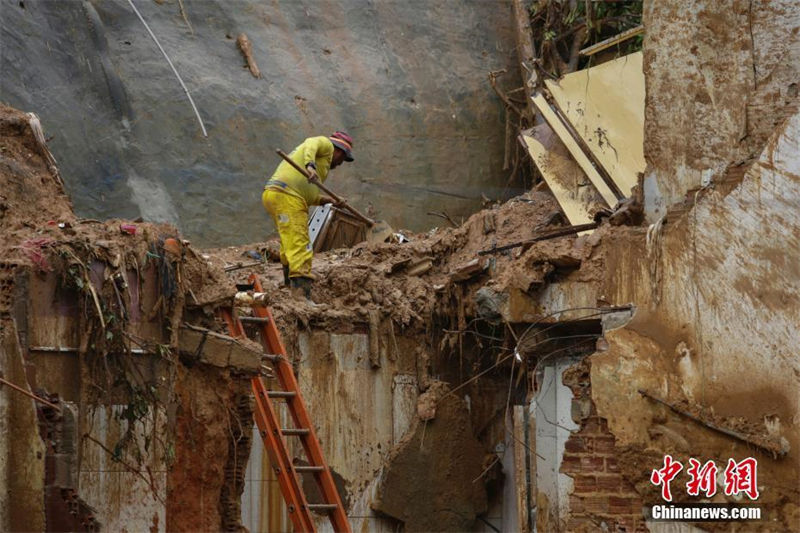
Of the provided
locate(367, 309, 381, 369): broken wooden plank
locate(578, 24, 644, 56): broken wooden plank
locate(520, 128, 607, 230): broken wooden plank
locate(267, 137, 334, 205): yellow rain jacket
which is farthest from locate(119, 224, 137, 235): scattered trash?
locate(578, 24, 644, 56): broken wooden plank

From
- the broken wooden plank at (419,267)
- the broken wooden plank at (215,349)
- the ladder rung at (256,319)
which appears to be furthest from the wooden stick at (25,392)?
the broken wooden plank at (419,267)

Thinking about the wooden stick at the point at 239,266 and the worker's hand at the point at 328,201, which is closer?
the worker's hand at the point at 328,201

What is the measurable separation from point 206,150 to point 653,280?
22.9ft

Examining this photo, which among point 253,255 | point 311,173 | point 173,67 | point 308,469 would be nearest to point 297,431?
point 308,469

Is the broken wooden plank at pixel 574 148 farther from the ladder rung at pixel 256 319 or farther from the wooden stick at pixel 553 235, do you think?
the ladder rung at pixel 256 319

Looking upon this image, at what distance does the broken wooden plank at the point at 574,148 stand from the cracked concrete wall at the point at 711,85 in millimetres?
2533

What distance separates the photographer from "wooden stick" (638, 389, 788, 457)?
9055 mm

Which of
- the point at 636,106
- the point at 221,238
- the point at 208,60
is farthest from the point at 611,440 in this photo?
the point at 208,60

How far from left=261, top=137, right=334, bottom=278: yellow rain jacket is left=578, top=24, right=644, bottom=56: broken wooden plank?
4.00 meters

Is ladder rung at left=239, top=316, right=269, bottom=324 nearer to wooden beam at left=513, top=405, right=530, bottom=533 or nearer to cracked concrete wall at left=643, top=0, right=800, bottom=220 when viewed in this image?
wooden beam at left=513, top=405, right=530, bottom=533

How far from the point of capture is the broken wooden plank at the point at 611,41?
1494 cm

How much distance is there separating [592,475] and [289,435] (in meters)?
2.35

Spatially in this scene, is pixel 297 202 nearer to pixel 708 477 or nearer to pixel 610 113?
pixel 610 113

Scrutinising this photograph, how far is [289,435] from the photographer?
33.5ft
